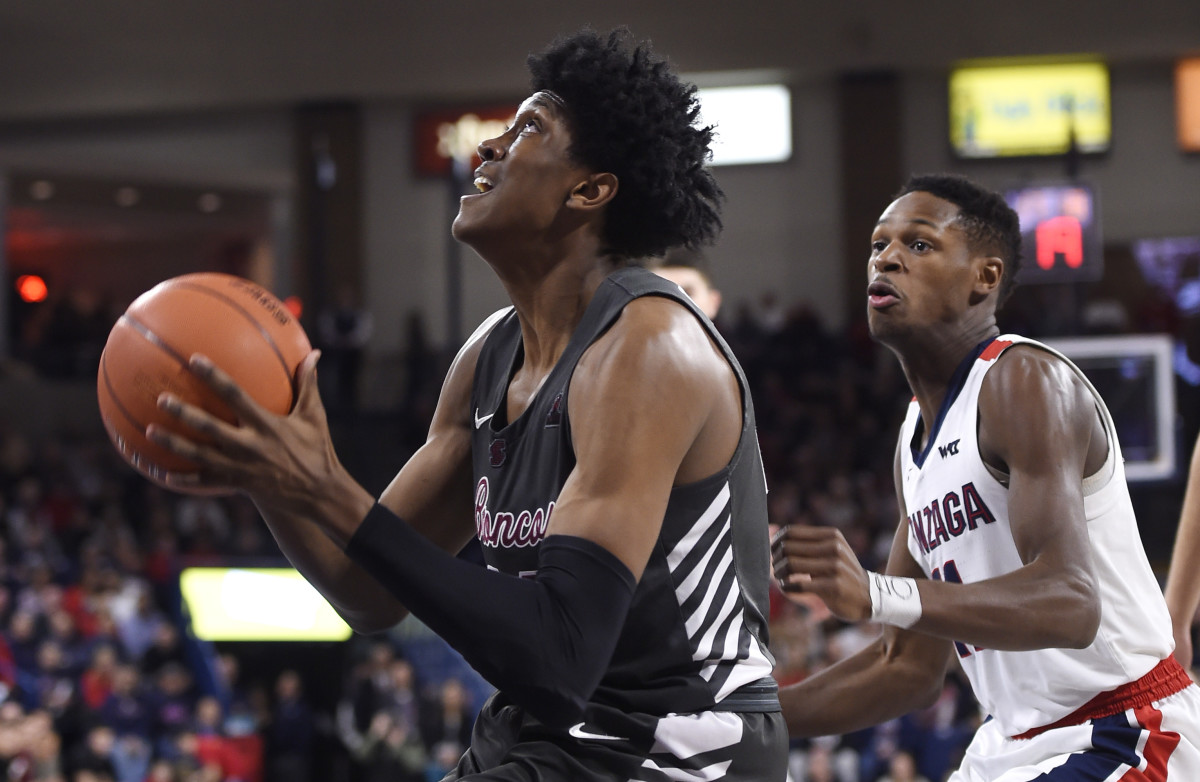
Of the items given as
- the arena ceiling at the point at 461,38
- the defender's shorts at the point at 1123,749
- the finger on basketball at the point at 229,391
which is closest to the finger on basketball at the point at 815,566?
the defender's shorts at the point at 1123,749

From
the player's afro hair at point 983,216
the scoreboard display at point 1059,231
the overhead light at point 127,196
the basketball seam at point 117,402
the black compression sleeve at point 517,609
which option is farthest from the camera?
the overhead light at point 127,196

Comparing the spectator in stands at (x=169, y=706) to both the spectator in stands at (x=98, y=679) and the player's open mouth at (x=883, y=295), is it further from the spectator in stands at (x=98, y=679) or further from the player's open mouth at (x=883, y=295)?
the player's open mouth at (x=883, y=295)

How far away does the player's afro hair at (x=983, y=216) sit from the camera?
3275mm

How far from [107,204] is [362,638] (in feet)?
32.4

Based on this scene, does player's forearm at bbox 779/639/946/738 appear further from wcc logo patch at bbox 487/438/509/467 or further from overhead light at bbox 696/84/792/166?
overhead light at bbox 696/84/792/166

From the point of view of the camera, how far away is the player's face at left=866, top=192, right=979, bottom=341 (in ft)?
10.4

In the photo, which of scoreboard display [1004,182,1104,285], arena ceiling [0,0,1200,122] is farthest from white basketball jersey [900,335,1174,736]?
arena ceiling [0,0,1200,122]

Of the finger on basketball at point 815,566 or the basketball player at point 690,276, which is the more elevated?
the basketball player at point 690,276

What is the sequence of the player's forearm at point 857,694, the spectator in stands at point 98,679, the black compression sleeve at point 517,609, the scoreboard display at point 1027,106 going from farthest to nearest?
1. the scoreboard display at point 1027,106
2. the spectator in stands at point 98,679
3. the player's forearm at point 857,694
4. the black compression sleeve at point 517,609

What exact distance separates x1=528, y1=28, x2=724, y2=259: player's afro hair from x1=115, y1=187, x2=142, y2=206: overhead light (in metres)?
16.2

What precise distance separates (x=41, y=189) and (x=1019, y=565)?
16.6 metres

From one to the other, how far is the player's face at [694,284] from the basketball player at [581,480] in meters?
2.01

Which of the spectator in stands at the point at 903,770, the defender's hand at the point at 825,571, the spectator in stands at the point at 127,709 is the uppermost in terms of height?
the defender's hand at the point at 825,571

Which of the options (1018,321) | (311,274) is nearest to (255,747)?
(311,274)
